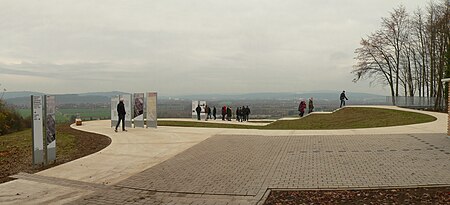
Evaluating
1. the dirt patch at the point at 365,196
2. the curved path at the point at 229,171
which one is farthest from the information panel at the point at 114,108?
the dirt patch at the point at 365,196

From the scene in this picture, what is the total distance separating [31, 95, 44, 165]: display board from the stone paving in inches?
131

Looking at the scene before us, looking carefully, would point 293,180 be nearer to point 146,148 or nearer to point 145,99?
point 146,148

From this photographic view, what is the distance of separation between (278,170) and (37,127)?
665 cm

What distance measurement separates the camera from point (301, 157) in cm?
1071

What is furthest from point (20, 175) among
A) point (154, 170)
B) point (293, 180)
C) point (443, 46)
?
point (443, 46)

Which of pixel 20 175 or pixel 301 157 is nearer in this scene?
pixel 20 175

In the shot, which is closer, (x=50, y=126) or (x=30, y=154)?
(x=50, y=126)

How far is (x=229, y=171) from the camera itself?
902cm

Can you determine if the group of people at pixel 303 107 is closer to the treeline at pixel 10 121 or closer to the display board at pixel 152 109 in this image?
the display board at pixel 152 109

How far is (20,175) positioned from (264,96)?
10749 cm

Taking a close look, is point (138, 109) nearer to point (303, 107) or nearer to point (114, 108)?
point (114, 108)

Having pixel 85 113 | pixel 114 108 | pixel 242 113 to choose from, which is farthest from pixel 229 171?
pixel 242 113

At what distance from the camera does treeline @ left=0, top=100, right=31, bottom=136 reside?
2475cm

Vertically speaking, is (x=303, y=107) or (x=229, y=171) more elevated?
(x=303, y=107)
